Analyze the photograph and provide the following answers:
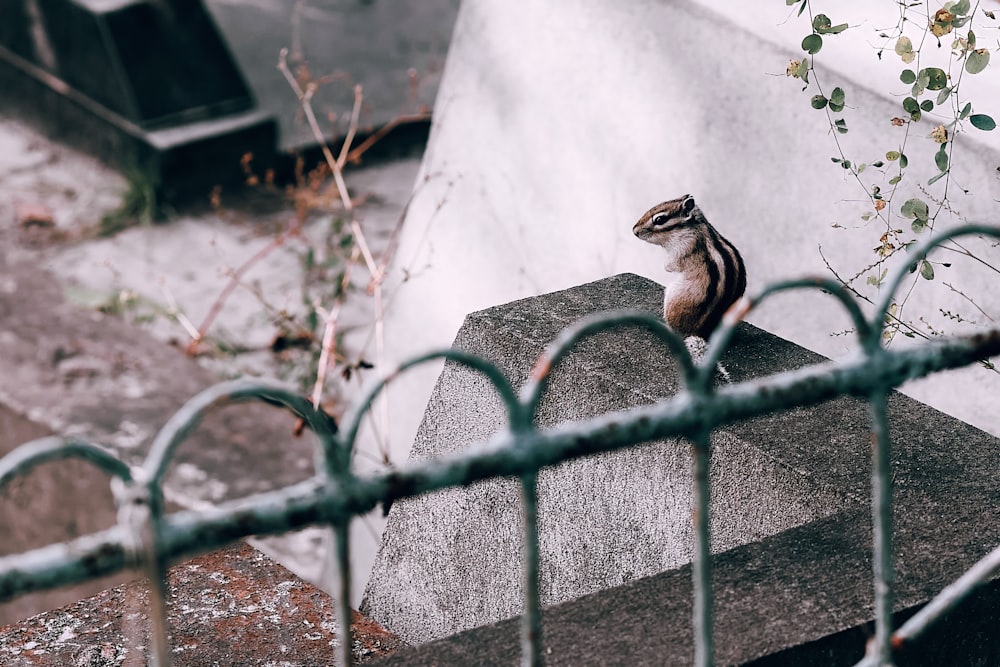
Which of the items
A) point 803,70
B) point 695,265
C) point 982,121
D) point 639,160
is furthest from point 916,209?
point 639,160

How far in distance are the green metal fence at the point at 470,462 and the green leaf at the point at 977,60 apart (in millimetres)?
1204

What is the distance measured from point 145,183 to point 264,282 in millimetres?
1187

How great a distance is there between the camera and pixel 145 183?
7.07 metres

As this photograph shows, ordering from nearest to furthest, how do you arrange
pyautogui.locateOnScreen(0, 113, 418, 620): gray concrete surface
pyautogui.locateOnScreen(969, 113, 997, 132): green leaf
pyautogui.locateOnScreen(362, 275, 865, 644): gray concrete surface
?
pyautogui.locateOnScreen(362, 275, 865, 644): gray concrete surface → pyautogui.locateOnScreen(969, 113, 997, 132): green leaf → pyautogui.locateOnScreen(0, 113, 418, 620): gray concrete surface

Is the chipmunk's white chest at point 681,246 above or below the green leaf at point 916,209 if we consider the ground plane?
below

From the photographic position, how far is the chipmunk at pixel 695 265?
8.05 feet

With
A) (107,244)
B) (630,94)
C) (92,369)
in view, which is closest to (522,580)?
(630,94)

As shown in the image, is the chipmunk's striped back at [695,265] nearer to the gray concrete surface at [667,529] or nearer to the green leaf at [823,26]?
the gray concrete surface at [667,529]

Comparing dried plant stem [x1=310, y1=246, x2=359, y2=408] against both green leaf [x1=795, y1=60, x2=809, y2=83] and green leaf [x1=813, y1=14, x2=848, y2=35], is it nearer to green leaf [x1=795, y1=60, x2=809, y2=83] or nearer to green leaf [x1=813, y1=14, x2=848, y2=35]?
green leaf [x1=795, y1=60, x2=809, y2=83]

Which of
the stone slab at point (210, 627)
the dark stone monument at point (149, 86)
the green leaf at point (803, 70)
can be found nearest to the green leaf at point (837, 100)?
the green leaf at point (803, 70)

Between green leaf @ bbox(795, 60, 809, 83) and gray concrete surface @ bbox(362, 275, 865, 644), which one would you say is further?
green leaf @ bbox(795, 60, 809, 83)

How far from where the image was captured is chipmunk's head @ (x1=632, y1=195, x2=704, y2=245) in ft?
8.13

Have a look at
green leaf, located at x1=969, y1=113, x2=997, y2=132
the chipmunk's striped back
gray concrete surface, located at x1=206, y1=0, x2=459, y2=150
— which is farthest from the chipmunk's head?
gray concrete surface, located at x1=206, y1=0, x2=459, y2=150

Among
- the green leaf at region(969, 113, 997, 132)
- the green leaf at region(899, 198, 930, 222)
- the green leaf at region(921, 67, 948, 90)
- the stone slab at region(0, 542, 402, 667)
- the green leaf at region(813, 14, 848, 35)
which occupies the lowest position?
the stone slab at region(0, 542, 402, 667)
